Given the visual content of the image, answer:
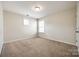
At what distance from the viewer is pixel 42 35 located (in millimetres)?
1398

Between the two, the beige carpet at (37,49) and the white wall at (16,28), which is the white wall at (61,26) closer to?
the beige carpet at (37,49)

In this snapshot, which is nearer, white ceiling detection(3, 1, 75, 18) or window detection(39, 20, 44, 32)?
white ceiling detection(3, 1, 75, 18)

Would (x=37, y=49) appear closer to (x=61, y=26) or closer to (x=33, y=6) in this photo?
(x=61, y=26)

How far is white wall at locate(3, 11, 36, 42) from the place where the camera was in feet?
4.33

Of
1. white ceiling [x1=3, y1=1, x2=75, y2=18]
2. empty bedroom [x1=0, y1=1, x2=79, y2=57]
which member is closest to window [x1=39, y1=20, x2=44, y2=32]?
empty bedroom [x1=0, y1=1, x2=79, y2=57]

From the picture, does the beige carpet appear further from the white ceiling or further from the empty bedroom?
the white ceiling

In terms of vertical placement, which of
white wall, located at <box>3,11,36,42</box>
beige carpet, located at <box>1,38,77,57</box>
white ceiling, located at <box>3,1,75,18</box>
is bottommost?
beige carpet, located at <box>1,38,77,57</box>

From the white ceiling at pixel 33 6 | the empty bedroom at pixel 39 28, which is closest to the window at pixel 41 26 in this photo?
the empty bedroom at pixel 39 28

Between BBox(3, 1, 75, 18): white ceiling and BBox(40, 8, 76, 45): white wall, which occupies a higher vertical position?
BBox(3, 1, 75, 18): white ceiling

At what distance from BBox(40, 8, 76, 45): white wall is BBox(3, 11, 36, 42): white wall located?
0.21 metres

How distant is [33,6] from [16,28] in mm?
435

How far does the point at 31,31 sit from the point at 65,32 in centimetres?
54

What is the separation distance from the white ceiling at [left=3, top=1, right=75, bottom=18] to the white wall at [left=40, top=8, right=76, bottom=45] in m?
0.08

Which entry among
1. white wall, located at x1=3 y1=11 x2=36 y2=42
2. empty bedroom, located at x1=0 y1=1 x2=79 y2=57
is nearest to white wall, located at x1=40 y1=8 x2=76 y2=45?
empty bedroom, located at x1=0 y1=1 x2=79 y2=57
